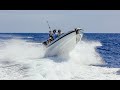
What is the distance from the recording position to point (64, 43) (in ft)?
24.3

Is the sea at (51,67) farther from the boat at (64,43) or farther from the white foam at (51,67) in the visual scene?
the boat at (64,43)

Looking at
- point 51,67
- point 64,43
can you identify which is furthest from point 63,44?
point 51,67

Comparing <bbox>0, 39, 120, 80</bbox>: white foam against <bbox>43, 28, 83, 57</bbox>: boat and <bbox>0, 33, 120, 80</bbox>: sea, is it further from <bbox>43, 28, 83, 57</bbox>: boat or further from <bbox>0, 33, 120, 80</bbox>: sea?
<bbox>43, 28, 83, 57</bbox>: boat

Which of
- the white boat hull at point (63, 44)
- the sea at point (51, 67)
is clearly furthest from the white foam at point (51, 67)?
the white boat hull at point (63, 44)

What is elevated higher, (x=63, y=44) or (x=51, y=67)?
(x=63, y=44)

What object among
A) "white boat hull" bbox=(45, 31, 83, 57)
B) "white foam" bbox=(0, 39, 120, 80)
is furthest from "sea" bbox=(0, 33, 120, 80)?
"white boat hull" bbox=(45, 31, 83, 57)

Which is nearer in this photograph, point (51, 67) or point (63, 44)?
point (51, 67)

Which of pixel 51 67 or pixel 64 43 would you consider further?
pixel 64 43

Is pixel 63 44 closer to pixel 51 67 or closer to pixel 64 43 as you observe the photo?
pixel 64 43

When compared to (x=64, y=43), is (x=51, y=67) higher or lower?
lower

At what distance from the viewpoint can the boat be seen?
282 inches
